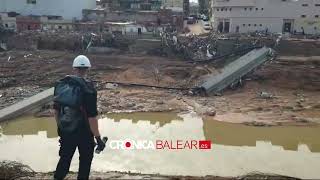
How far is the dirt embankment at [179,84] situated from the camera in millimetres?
15633

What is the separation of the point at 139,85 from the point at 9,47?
548 inches

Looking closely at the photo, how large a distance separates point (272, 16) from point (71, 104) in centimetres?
3279

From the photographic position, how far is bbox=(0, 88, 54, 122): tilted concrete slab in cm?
1447

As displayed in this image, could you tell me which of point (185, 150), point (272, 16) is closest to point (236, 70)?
point (185, 150)

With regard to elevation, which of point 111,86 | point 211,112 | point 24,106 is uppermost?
point 111,86

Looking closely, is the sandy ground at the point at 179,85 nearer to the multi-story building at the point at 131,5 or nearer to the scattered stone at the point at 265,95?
the scattered stone at the point at 265,95

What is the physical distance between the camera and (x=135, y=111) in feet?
51.2

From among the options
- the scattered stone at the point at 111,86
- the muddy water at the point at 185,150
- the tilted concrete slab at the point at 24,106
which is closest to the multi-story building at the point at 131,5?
the scattered stone at the point at 111,86

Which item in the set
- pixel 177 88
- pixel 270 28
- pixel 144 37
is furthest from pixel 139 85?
pixel 270 28

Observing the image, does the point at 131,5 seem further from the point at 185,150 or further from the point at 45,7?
the point at 185,150

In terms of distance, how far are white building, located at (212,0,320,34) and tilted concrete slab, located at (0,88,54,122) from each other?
2363 centimetres

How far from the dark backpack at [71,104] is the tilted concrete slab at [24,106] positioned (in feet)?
33.8

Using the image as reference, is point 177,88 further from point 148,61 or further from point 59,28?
point 59,28

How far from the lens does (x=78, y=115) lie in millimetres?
4730
